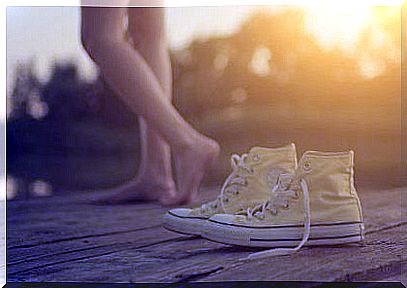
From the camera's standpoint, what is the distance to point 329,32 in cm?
310

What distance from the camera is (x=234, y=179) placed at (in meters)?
3.07

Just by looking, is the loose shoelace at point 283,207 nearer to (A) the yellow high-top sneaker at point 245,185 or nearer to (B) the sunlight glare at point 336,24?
(A) the yellow high-top sneaker at point 245,185

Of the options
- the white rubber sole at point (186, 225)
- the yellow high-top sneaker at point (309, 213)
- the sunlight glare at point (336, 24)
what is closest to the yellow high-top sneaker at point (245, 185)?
the white rubber sole at point (186, 225)

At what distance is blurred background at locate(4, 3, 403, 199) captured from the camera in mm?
3094

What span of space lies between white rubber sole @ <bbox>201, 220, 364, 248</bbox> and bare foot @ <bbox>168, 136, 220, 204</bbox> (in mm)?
269

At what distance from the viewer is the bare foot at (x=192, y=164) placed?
3129mm

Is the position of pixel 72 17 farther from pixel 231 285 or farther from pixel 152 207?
pixel 231 285

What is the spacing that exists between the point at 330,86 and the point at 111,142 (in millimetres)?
805

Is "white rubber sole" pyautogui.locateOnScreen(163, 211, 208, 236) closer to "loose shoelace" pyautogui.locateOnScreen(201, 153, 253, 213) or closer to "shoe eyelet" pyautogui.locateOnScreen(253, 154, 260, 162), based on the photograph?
"loose shoelace" pyautogui.locateOnScreen(201, 153, 253, 213)

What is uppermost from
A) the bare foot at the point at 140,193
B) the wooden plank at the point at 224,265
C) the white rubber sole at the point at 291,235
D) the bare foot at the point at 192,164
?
the bare foot at the point at 192,164

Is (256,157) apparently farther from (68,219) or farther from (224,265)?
(68,219)

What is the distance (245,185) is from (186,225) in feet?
0.82

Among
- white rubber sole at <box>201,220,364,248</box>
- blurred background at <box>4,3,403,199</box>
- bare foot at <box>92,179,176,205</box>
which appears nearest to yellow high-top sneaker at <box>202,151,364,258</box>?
white rubber sole at <box>201,220,364,248</box>

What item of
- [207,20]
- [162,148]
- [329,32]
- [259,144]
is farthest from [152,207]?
[329,32]
